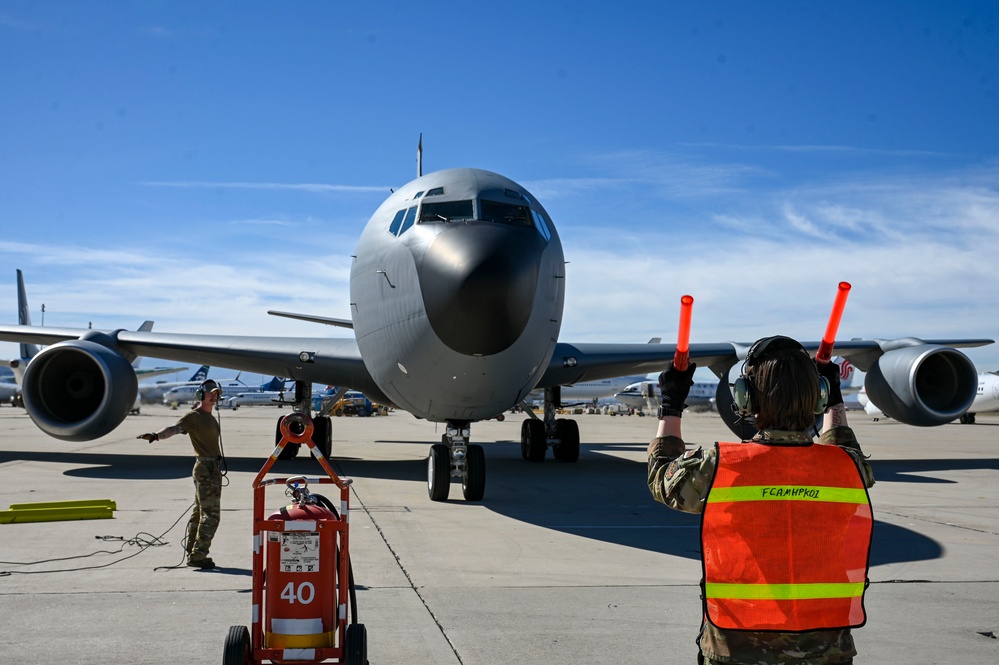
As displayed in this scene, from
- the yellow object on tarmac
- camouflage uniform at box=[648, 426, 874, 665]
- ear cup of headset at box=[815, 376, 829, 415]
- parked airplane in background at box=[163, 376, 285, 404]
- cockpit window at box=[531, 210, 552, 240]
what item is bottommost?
parked airplane in background at box=[163, 376, 285, 404]

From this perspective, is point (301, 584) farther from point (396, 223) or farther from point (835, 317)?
point (396, 223)

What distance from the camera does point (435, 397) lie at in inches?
398

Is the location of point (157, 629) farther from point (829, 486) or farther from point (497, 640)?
point (829, 486)

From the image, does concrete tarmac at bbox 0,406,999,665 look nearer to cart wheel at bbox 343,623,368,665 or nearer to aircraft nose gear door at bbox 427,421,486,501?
aircraft nose gear door at bbox 427,421,486,501

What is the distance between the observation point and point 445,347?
9.27 metres

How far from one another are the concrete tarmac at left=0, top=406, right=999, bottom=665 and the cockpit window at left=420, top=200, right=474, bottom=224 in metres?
3.25

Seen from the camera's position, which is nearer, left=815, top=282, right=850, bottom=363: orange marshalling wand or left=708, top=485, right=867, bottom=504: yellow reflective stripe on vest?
left=708, top=485, right=867, bottom=504: yellow reflective stripe on vest

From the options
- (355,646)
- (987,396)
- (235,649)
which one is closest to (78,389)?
(235,649)

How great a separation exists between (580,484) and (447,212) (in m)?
5.12

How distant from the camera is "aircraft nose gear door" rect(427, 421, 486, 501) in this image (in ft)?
34.6

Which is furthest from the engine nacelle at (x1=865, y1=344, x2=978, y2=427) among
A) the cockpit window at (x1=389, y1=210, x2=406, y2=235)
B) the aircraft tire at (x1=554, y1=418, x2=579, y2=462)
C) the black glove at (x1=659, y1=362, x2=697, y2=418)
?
the black glove at (x1=659, y1=362, x2=697, y2=418)

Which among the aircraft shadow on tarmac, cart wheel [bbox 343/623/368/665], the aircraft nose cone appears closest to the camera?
cart wheel [bbox 343/623/368/665]

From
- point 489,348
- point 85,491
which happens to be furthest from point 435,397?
point 85,491

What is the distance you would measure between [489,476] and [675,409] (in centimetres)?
→ 1167
